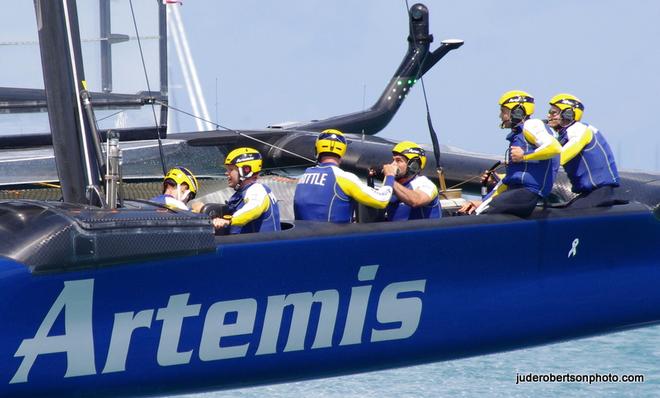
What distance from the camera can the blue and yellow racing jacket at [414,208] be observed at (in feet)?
25.7

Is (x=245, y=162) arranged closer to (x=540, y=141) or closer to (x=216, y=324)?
(x=216, y=324)

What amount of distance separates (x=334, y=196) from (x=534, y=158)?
122cm

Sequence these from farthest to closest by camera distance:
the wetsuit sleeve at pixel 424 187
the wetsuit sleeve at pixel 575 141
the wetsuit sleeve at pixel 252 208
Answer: the wetsuit sleeve at pixel 575 141 < the wetsuit sleeve at pixel 424 187 < the wetsuit sleeve at pixel 252 208

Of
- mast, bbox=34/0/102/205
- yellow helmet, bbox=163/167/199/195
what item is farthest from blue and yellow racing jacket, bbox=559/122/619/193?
mast, bbox=34/0/102/205

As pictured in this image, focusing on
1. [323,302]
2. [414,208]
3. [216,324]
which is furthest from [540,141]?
[216,324]

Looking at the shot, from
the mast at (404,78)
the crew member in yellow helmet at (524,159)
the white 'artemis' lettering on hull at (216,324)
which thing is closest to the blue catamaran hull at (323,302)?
the white 'artemis' lettering on hull at (216,324)

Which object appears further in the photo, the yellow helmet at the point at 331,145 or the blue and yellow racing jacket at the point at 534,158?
the blue and yellow racing jacket at the point at 534,158

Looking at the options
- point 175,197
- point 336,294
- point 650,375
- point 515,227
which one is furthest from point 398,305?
point 650,375

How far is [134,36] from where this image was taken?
9766mm

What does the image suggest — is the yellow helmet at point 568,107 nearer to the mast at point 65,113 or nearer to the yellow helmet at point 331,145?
the yellow helmet at point 331,145

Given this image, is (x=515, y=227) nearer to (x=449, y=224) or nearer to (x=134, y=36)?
(x=449, y=224)

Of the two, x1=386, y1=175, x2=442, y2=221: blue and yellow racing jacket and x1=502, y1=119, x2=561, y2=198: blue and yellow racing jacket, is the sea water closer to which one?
x1=386, y1=175, x2=442, y2=221: blue and yellow racing jacket

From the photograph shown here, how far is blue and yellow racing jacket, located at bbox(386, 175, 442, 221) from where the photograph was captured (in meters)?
7.84

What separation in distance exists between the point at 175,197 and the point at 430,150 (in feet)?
13.2
